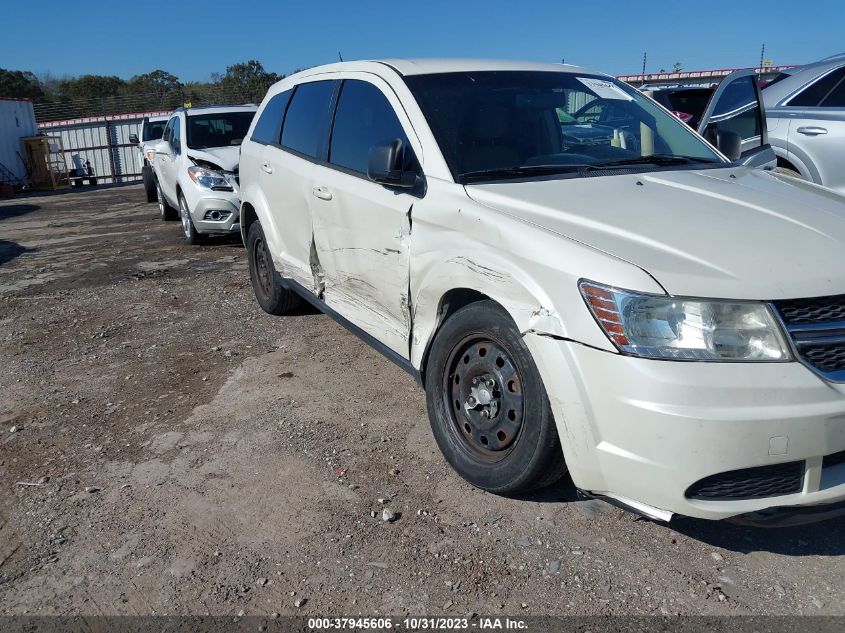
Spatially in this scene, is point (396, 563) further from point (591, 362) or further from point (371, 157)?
point (371, 157)

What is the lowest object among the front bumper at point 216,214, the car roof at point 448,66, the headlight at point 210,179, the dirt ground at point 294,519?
the dirt ground at point 294,519

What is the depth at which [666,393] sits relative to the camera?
2371mm

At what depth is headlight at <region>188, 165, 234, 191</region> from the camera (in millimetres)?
9211

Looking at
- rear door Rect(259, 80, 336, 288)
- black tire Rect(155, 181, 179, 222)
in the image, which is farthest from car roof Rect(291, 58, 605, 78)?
black tire Rect(155, 181, 179, 222)

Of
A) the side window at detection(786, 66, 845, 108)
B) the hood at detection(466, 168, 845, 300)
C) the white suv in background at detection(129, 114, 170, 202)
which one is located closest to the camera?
the hood at detection(466, 168, 845, 300)

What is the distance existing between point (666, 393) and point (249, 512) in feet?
6.17

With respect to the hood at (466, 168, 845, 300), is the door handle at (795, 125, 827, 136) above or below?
above

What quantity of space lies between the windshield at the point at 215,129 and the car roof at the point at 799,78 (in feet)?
21.5

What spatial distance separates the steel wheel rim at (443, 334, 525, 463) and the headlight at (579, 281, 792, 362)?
1.85ft

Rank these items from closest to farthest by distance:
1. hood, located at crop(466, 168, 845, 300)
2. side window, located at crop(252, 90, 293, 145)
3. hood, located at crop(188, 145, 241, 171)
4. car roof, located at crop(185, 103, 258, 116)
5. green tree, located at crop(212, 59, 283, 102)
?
hood, located at crop(466, 168, 845, 300), side window, located at crop(252, 90, 293, 145), hood, located at crop(188, 145, 241, 171), car roof, located at crop(185, 103, 258, 116), green tree, located at crop(212, 59, 283, 102)

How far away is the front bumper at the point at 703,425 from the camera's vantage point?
2.35 meters

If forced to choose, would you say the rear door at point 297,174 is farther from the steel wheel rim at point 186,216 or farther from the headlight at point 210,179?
the steel wheel rim at point 186,216

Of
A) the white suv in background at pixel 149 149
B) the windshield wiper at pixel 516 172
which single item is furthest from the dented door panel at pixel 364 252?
the white suv in background at pixel 149 149

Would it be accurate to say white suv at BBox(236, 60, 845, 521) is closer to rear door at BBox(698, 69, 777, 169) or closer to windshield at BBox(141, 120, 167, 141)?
rear door at BBox(698, 69, 777, 169)
